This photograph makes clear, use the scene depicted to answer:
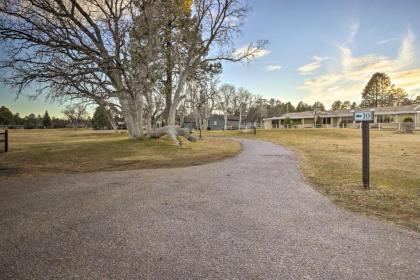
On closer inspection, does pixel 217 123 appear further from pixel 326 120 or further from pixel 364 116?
pixel 364 116

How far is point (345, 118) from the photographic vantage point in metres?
50.1

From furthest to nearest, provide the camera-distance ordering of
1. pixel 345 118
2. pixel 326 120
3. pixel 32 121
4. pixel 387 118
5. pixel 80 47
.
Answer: pixel 32 121, pixel 326 120, pixel 345 118, pixel 387 118, pixel 80 47

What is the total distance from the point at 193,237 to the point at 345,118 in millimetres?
54498

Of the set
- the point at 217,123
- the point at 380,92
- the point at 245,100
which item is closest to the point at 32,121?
the point at 217,123

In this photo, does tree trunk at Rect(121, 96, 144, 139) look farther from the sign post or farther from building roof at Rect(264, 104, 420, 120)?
building roof at Rect(264, 104, 420, 120)

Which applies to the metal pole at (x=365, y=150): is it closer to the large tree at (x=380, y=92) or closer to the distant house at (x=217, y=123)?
the distant house at (x=217, y=123)

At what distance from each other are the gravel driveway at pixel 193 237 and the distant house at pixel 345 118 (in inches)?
1492

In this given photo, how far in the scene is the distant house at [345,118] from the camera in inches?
1545

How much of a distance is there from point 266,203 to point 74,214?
3248 millimetres

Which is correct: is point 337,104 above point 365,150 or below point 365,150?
above

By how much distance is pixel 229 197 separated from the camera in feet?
16.4

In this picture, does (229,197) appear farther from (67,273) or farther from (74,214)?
(67,273)

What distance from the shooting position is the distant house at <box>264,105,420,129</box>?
129 feet

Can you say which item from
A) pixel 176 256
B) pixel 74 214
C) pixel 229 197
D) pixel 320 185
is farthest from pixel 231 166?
pixel 176 256
